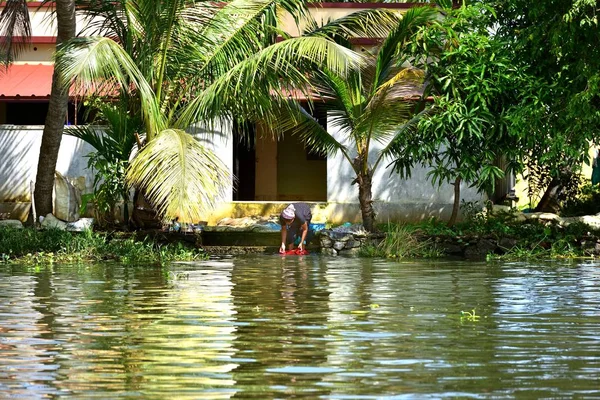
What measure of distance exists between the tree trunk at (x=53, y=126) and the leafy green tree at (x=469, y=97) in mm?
6061

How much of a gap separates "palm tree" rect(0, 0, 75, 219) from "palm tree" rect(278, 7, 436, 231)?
377 centimetres

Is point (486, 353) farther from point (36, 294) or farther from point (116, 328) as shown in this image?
point (36, 294)

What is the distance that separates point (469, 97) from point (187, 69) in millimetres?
4836

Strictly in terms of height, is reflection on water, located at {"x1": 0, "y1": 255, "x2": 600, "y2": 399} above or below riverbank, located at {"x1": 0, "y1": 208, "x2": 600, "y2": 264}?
below

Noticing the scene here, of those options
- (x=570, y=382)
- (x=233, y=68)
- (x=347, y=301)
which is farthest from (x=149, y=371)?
(x=233, y=68)

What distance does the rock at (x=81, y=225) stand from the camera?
19.5 m

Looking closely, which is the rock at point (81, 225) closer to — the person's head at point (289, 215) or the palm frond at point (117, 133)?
the palm frond at point (117, 133)

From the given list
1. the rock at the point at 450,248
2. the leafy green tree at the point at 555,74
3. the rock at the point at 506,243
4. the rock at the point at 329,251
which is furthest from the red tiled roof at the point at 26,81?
the rock at the point at 506,243

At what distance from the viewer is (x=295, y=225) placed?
20.1 m

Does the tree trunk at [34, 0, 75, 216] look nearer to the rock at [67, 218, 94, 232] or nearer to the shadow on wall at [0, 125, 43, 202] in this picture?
the rock at [67, 218, 94, 232]

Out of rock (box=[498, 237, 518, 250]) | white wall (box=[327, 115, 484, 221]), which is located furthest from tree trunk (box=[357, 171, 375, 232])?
white wall (box=[327, 115, 484, 221])

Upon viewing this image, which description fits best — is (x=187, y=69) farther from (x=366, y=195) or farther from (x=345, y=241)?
(x=345, y=241)

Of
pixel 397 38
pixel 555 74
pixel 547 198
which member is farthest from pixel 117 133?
pixel 547 198

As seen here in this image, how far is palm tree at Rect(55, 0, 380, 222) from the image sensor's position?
16.3 meters
